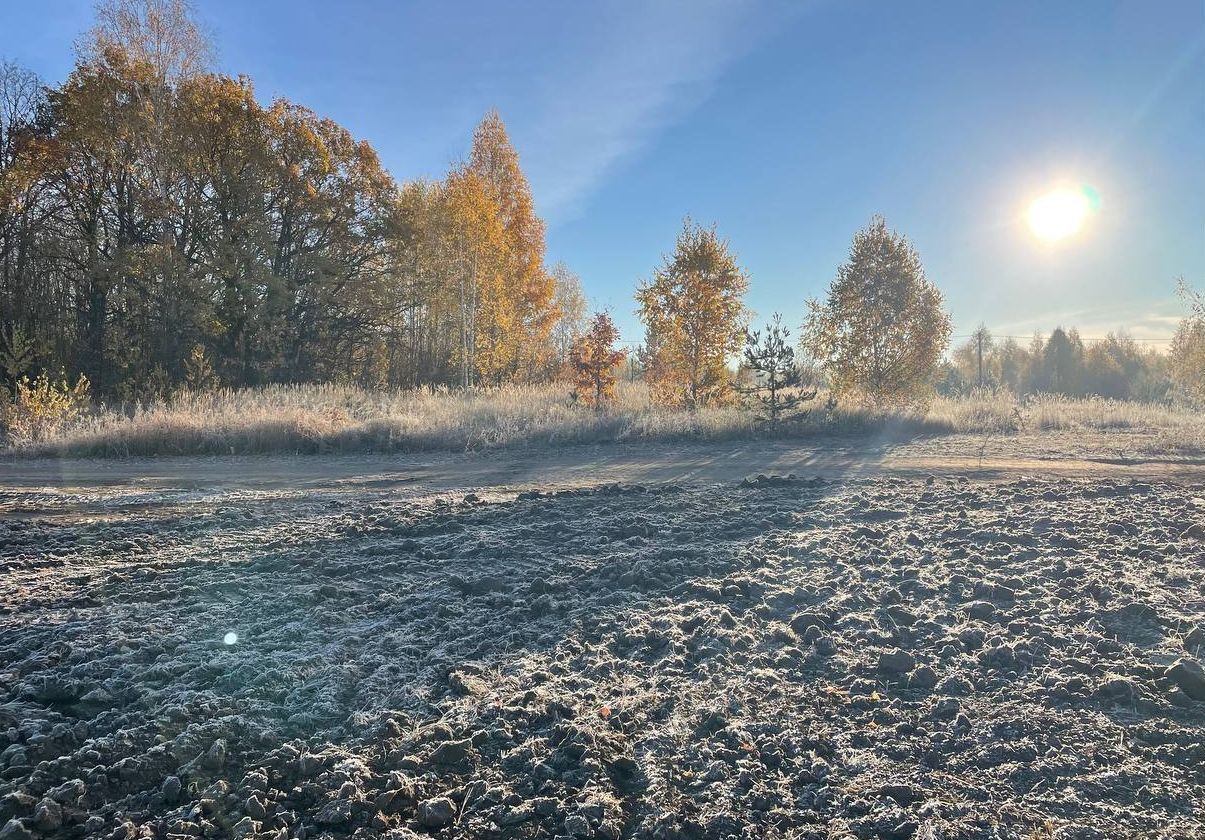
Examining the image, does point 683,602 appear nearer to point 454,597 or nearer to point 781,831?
point 454,597

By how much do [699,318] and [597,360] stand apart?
3421 mm

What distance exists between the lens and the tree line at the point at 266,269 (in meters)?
18.5

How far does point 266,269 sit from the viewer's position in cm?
2133

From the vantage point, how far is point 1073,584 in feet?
11.5

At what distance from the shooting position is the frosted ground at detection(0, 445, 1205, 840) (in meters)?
1.77

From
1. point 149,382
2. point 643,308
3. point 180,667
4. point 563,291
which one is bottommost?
point 180,667

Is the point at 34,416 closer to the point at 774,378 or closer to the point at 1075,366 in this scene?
the point at 774,378

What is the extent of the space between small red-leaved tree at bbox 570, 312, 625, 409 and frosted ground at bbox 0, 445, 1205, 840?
1294 centimetres

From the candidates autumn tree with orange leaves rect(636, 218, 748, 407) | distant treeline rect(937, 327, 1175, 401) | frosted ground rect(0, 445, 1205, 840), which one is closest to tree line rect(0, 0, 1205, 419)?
autumn tree with orange leaves rect(636, 218, 748, 407)

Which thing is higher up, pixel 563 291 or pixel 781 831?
pixel 563 291

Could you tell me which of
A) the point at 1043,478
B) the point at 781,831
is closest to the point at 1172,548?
the point at 1043,478

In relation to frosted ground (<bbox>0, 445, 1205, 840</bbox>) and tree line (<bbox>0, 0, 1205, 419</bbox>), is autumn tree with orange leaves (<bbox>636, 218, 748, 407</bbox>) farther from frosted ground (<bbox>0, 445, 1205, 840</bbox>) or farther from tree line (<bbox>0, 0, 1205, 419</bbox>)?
frosted ground (<bbox>0, 445, 1205, 840</bbox>)

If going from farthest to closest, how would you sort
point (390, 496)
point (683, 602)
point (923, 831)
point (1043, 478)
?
point (1043, 478) → point (390, 496) → point (683, 602) → point (923, 831)

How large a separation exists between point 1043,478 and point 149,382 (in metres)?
23.1
